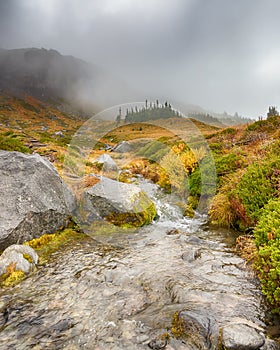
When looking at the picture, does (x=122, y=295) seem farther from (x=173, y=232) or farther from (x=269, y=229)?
(x=173, y=232)

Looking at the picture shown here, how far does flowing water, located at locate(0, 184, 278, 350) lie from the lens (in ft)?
13.0

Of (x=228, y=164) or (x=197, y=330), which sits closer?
(x=197, y=330)

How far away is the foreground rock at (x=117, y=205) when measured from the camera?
9.90 metres

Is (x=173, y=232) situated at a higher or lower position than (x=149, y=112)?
lower

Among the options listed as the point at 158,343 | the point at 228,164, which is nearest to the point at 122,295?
the point at 158,343

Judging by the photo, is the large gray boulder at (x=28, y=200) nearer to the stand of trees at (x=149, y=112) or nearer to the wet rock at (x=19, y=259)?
the wet rock at (x=19, y=259)

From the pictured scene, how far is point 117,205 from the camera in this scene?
998 cm

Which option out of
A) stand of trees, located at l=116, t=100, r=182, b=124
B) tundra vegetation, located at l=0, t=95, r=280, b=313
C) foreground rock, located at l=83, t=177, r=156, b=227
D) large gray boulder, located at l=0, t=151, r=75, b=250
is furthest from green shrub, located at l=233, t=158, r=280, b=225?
stand of trees, located at l=116, t=100, r=182, b=124

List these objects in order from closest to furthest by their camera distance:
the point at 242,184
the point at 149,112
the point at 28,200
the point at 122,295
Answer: the point at 122,295, the point at 28,200, the point at 242,184, the point at 149,112

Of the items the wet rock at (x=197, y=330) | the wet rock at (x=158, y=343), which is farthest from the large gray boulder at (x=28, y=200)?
the wet rock at (x=197, y=330)

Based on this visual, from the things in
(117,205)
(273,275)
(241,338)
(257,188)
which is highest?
(257,188)

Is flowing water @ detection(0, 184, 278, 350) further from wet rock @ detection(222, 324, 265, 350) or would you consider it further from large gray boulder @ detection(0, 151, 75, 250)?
large gray boulder @ detection(0, 151, 75, 250)

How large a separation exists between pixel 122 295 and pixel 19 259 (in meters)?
2.91

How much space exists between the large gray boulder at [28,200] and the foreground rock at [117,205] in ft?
3.29
